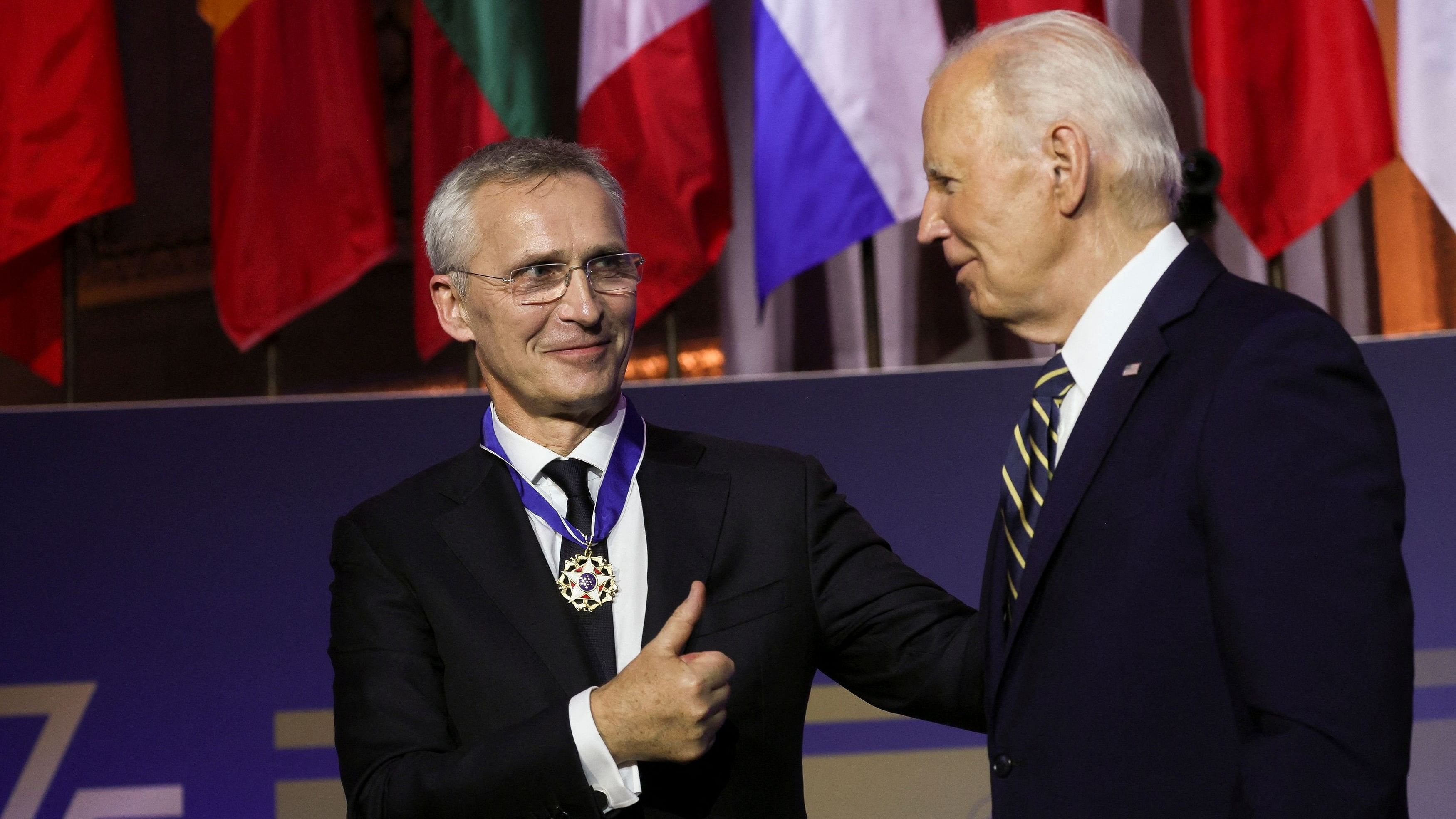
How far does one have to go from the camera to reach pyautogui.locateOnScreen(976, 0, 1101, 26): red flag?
135 inches

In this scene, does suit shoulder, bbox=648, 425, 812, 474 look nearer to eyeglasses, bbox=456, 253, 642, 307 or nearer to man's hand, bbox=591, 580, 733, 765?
eyeglasses, bbox=456, 253, 642, 307

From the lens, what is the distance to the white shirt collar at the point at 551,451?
188cm

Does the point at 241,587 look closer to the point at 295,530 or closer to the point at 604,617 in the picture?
the point at 295,530

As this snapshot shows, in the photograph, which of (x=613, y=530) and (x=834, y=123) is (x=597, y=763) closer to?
(x=613, y=530)

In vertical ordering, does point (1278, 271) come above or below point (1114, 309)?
above

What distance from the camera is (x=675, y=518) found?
1.87 metres

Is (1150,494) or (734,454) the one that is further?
(734,454)

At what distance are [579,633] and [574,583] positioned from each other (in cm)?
7

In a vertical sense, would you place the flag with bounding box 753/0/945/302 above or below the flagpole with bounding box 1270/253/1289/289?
above

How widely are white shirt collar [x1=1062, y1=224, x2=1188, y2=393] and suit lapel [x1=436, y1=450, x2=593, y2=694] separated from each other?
712mm

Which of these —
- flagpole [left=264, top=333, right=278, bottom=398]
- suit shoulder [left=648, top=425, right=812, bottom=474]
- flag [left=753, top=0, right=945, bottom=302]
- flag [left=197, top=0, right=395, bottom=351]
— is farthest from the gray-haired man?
flagpole [left=264, top=333, right=278, bottom=398]

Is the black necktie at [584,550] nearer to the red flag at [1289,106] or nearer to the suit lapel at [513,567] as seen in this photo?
the suit lapel at [513,567]

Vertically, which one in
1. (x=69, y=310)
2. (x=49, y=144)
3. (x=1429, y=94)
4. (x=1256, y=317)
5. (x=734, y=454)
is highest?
(x=49, y=144)

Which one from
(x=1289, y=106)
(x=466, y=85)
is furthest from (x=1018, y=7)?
(x=466, y=85)
